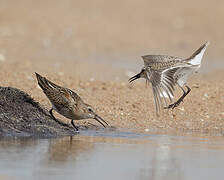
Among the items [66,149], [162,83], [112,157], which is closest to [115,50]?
[162,83]

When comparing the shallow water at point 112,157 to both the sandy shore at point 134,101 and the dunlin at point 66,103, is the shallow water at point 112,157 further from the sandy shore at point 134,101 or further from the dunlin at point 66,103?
the sandy shore at point 134,101

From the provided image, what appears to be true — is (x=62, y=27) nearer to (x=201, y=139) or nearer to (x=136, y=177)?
(x=201, y=139)

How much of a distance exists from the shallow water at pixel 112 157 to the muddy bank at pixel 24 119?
0.40 m

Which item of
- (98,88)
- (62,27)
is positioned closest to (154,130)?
(98,88)

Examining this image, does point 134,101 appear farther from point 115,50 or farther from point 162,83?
point 115,50

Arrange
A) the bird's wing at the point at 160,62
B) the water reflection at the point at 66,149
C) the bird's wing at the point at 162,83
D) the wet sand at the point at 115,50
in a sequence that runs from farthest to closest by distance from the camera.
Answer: the wet sand at the point at 115,50, the bird's wing at the point at 160,62, the bird's wing at the point at 162,83, the water reflection at the point at 66,149

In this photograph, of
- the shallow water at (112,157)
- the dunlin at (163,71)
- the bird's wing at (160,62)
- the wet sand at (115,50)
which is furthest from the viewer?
the wet sand at (115,50)

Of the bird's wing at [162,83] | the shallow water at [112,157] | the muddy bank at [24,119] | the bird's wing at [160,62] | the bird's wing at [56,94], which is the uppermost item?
the bird's wing at [160,62]

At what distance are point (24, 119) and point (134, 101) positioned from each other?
3.34 m

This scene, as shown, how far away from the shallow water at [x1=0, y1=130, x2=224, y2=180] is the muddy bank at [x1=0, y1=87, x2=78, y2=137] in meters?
0.40

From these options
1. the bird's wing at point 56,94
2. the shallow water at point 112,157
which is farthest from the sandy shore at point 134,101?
the shallow water at point 112,157

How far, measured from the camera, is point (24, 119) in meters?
10.4

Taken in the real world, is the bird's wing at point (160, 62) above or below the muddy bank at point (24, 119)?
above

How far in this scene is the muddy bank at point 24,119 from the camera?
10133mm
